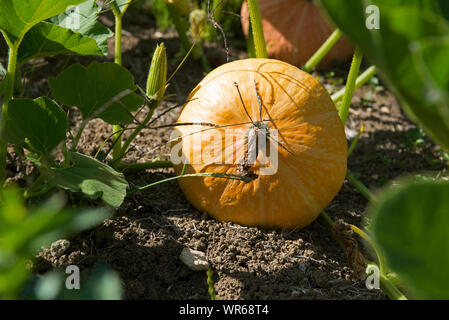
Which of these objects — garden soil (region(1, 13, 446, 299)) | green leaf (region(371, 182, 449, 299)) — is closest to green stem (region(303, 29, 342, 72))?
garden soil (region(1, 13, 446, 299))

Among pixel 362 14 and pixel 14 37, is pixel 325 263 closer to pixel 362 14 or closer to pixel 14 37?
pixel 362 14

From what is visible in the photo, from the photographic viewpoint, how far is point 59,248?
1270 mm

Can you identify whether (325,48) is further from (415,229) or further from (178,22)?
(415,229)

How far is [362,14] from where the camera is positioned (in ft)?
2.32

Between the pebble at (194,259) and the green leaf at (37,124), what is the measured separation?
40 cm

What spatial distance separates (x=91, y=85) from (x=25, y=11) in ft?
0.76

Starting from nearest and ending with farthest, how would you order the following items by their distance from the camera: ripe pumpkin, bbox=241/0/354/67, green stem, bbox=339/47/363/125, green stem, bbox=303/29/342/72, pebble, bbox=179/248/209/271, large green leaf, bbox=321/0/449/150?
large green leaf, bbox=321/0/449/150 < pebble, bbox=179/248/209/271 < green stem, bbox=339/47/363/125 < green stem, bbox=303/29/342/72 < ripe pumpkin, bbox=241/0/354/67

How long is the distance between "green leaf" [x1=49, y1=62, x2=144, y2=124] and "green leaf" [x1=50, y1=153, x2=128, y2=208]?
17 centimetres

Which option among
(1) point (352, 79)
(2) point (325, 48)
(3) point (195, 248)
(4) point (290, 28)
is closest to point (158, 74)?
(3) point (195, 248)

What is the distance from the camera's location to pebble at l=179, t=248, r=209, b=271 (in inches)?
49.3

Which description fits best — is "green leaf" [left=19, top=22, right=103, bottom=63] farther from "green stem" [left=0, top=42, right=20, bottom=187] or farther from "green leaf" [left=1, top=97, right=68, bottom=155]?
"green leaf" [left=1, top=97, right=68, bottom=155]

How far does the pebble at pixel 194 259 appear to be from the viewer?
1.25 metres

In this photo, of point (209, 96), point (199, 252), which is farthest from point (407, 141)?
point (199, 252)

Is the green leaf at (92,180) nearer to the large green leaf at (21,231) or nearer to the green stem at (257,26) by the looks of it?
the large green leaf at (21,231)
